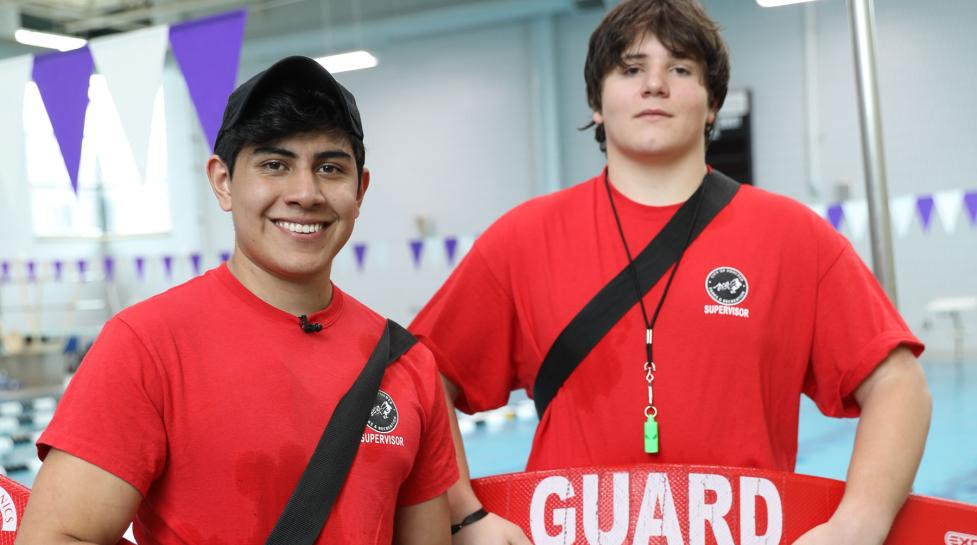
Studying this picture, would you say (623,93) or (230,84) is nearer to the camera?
(623,93)

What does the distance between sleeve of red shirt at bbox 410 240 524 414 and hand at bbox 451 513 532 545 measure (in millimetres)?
226

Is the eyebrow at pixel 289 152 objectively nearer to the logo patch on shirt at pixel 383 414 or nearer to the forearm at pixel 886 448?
the logo patch on shirt at pixel 383 414

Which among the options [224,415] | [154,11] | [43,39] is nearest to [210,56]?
[224,415]

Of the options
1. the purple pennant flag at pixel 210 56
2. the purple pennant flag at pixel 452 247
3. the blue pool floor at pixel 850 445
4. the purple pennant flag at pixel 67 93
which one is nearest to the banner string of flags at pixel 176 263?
the purple pennant flag at pixel 452 247

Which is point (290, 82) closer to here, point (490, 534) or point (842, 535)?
point (490, 534)

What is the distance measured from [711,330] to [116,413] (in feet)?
2.96

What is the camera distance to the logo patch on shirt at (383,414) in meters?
1.22

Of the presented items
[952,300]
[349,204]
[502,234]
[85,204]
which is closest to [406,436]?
[349,204]

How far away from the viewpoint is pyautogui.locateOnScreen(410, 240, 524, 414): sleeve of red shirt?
160cm

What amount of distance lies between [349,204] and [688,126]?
60 centimetres

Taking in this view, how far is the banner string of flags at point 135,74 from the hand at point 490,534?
8.63 ft

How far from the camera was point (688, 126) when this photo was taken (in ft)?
4.90

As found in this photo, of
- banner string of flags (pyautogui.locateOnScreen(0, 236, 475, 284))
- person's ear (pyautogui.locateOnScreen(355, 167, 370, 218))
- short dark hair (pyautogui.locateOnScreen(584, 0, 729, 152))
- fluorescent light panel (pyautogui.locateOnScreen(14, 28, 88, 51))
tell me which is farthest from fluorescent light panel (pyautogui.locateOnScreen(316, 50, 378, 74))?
person's ear (pyautogui.locateOnScreen(355, 167, 370, 218))

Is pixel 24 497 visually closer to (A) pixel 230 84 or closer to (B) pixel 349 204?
(B) pixel 349 204
